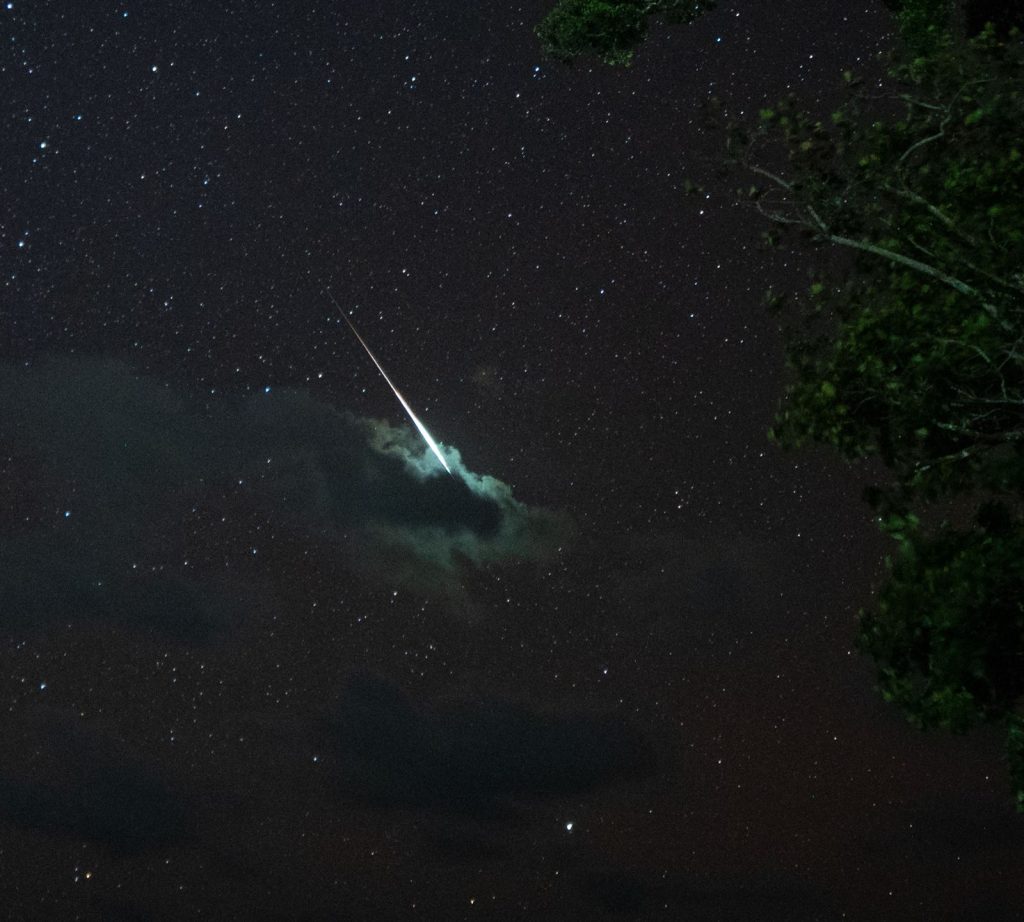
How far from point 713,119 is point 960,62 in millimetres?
2226

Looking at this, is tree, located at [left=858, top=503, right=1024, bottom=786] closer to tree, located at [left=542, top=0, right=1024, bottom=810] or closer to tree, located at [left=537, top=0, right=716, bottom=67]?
tree, located at [left=542, top=0, right=1024, bottom=810]

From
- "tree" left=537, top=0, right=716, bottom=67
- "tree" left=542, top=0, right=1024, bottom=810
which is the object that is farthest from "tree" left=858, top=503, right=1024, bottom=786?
"tree" left=537, top=0, right=716, bottom=67

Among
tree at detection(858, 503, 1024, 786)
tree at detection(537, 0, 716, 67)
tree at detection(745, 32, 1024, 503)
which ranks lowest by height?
tree at detection(858, 503, 1024, 786)

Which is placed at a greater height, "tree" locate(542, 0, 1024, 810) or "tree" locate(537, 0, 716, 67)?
"tree" locate(537, 0, 716, 67)

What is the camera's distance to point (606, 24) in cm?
1413

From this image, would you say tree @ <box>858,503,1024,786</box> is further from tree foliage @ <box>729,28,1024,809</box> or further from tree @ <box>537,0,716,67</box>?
tree @ <box>537,0,716,67</box>

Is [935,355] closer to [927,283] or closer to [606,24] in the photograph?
[927,283]

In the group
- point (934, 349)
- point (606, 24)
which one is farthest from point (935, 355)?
point (606, 24)

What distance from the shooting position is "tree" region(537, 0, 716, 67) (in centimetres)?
1402

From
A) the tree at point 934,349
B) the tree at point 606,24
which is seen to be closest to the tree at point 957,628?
the tree at point 934,349

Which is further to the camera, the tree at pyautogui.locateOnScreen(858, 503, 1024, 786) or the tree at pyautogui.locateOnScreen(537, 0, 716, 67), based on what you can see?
the tree at pyautogui.locateOnScreen(537, 0, 716, 67)

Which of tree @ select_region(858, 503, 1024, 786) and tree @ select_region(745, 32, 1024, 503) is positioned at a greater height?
tree @ select_region(745, 32, 1024, 503)

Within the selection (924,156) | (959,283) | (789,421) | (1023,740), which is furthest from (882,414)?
(1023,740)

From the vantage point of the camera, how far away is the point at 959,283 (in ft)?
34.6
